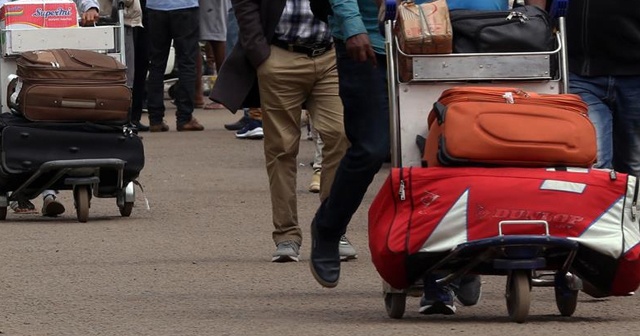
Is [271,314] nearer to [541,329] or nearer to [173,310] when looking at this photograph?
[173,310]

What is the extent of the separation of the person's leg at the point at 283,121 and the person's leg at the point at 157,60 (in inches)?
338

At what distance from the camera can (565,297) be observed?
23.2 feet

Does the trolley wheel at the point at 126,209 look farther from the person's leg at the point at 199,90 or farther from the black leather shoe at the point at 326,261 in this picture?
the person's leg at the point at 199,90

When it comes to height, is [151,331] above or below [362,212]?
above

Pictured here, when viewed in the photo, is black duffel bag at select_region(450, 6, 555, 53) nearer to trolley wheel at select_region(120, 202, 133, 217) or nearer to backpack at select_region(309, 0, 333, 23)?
backpack at select_region(309, 0, 333, 23)

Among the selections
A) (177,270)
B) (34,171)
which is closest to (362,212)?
(34,171)

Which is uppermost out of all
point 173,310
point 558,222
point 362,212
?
point 558,222

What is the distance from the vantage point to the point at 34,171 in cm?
1091

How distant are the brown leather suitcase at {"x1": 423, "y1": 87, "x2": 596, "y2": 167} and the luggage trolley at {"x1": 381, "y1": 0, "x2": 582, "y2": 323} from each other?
326 mm

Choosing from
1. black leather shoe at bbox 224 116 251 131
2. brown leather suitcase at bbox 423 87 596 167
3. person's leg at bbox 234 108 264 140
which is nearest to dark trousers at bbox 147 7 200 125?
black leather shoe at bbox 224 116 251 131

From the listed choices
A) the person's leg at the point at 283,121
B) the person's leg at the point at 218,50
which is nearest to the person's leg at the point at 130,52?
the person's leg at the point at 218,50

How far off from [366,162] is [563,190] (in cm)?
88

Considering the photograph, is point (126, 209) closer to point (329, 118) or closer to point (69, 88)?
point (69, 88)

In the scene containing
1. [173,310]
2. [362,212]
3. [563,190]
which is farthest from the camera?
[362,212]
